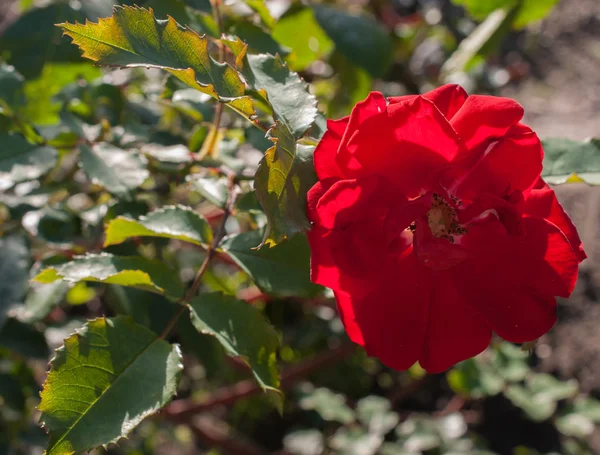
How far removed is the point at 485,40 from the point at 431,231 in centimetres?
104

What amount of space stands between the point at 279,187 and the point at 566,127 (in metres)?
2.09

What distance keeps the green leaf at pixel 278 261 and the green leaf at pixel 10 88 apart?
48 cm

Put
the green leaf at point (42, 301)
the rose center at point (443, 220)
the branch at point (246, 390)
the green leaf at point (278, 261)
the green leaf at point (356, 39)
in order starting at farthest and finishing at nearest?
1. the branch at point (246, 390)
2. the green leaf at point (356, 39)
3. the green leaf at point (42, 301)
4. the green leaf at point (278, 261)
5. the rose center at point (443, 220)

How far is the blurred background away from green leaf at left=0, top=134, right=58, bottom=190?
0.14ft

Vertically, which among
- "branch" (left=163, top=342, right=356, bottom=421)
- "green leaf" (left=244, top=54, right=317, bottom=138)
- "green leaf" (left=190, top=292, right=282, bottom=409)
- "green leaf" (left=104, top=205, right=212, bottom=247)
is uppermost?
"green leaf" (left=244, top=54, right=317, bottom=138)

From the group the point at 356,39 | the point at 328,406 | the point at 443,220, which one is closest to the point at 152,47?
the point at 443,220

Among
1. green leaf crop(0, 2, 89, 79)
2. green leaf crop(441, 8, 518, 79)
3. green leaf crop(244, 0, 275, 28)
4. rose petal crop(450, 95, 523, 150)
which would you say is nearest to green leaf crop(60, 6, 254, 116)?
rose petal crop(450, 95, 523, 150)

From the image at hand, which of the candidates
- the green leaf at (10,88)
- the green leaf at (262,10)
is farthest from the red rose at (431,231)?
the green leaf at (10,88)

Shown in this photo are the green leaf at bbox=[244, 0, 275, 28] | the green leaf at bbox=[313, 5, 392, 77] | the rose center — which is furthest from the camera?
the green leaf at bbox=[313, 5, 392, 77]

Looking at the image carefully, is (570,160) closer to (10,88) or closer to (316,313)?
(10,88)

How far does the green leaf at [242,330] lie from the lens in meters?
0.70

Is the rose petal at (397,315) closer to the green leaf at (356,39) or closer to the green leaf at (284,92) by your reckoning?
the green leaf at (284,92)

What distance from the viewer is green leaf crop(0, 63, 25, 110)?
39.6 inches

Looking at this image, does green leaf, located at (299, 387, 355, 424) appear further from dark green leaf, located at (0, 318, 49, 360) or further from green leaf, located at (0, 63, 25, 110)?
green leaf, located at (0, 63, 25, 110)
